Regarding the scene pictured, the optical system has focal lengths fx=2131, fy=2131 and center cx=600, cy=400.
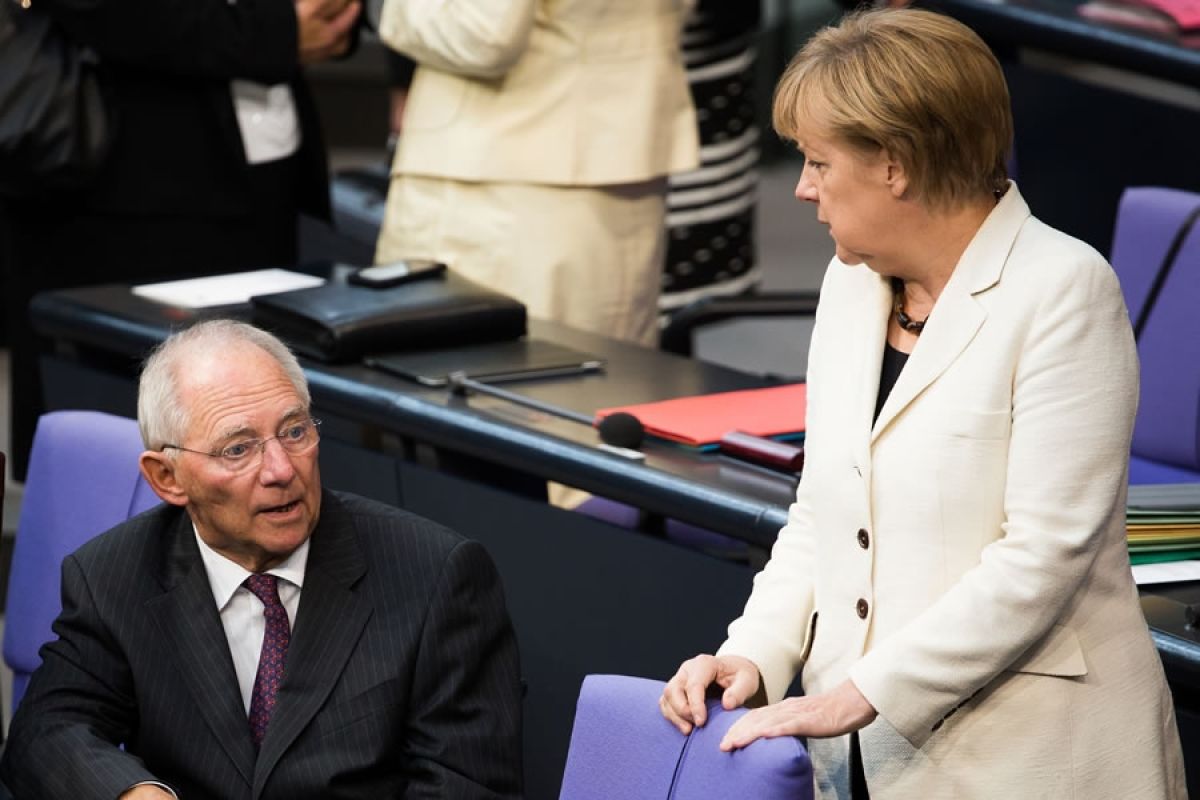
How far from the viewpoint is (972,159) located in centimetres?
235

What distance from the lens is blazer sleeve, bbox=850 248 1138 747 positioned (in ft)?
7.45

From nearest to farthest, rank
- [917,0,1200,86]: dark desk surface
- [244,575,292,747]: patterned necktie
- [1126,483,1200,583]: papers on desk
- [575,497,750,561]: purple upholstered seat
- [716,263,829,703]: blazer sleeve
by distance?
[716,263,829,703]: blazer sleeve
[244,575,292,747]: patterned necktie
[1126,483,1200,583]: papers on desk
[575,497,750,561]: purple upholstered seat
[917,0,1200,86]: dark desk surface

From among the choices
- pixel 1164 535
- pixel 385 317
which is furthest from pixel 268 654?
pixel 385 317

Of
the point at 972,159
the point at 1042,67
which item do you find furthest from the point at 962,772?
the point at 1042,67

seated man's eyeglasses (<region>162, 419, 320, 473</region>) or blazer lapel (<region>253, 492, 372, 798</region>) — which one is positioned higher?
seated man's eyeglasses (<region>162, 419, 320, 473</region>)

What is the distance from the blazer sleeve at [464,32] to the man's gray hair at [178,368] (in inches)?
54.8

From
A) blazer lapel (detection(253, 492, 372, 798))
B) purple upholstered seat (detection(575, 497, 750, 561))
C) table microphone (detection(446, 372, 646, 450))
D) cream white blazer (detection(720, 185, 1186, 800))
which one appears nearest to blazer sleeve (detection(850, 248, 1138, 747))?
cream white blazer (detection(720, 185, 1186, 800))

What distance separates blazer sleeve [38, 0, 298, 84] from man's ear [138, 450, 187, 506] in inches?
75.7

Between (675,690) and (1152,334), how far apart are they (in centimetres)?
220

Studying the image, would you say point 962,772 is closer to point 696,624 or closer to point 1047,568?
point 1047,568

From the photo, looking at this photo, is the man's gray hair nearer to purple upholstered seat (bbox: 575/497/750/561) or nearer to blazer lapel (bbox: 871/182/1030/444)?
purple upholstered seat (bbox: 575/497/750/561)

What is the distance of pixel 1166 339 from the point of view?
4.28m

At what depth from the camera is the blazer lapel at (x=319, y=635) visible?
273 centimetres

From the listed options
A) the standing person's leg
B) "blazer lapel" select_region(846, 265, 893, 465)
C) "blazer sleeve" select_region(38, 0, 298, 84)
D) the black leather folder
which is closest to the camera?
"blazer lapel" select_region(846, 265, 893, 465)
